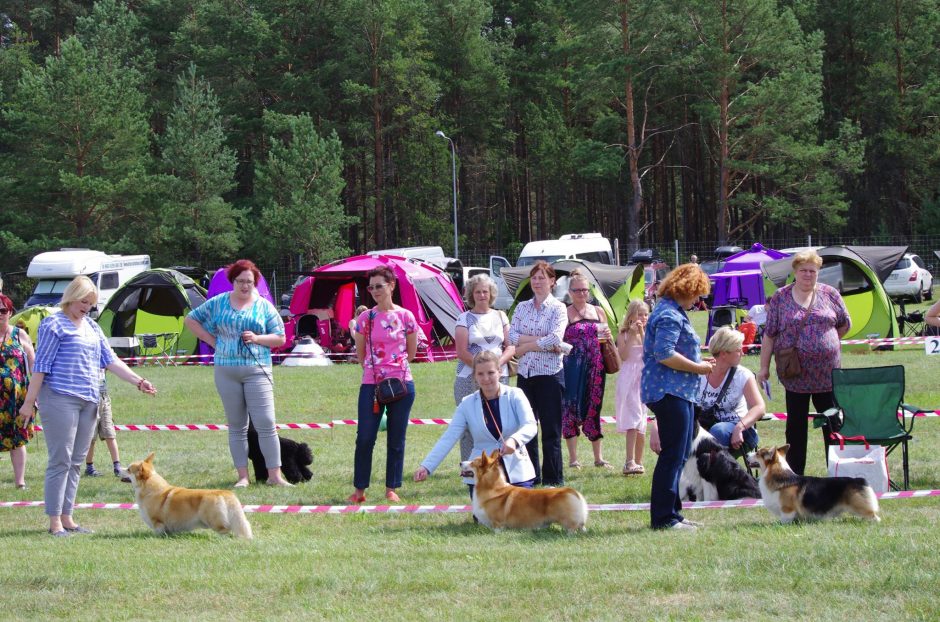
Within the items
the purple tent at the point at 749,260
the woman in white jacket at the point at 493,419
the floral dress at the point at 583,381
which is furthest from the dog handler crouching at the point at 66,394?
the purple tent at the point at 749,260

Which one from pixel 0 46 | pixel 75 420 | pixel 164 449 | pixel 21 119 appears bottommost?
pixel 164 449

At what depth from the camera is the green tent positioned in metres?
20.0

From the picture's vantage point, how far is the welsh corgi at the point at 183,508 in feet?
18.9

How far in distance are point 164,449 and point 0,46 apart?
126ft

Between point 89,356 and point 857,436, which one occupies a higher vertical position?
point 89,356

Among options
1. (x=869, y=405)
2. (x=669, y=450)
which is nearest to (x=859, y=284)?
(x=869, y=405)

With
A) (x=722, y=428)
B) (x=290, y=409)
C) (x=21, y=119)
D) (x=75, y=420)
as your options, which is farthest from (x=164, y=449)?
(x=21, y=119)

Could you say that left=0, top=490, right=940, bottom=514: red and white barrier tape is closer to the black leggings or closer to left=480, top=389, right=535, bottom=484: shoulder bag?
left=480, top=389, right=535, bottom=484: shoulder bag

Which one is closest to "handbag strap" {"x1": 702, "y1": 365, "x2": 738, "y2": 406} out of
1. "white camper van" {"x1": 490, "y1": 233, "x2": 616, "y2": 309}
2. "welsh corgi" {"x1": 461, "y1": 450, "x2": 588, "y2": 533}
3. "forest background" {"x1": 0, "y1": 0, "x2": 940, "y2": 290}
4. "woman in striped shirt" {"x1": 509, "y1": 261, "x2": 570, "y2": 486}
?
"woman in striped shirt" {"x1": 509, "y1": 261, "x2": 570, "y2": 486}

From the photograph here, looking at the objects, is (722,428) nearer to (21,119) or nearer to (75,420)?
(75,420)

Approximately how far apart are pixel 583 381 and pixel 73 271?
22885 mm

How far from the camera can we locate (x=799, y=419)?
22.4 feet

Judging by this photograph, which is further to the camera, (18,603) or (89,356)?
(89,356)

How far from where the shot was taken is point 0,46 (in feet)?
141
